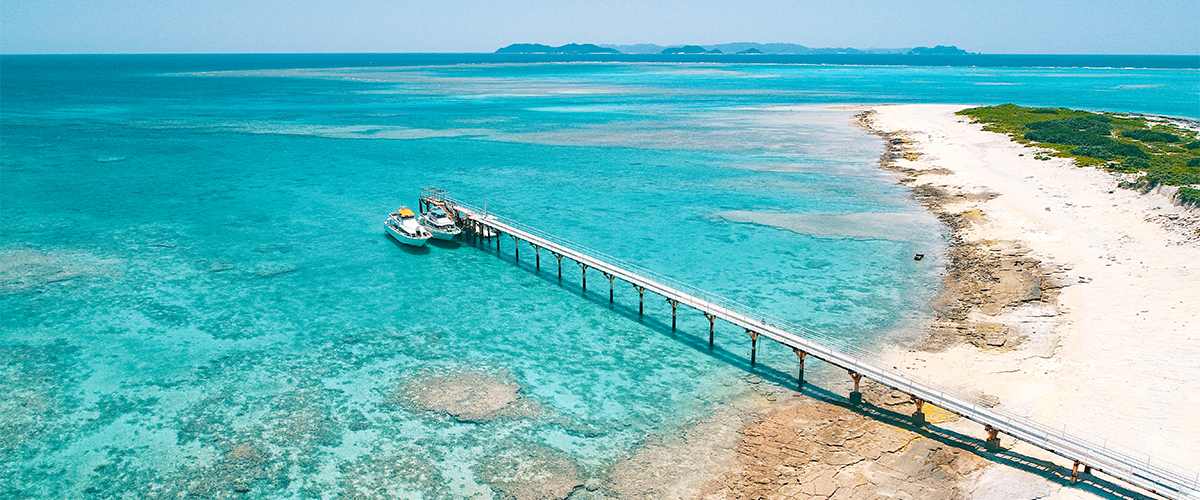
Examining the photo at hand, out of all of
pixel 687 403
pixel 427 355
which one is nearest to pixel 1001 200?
pixel 687 403

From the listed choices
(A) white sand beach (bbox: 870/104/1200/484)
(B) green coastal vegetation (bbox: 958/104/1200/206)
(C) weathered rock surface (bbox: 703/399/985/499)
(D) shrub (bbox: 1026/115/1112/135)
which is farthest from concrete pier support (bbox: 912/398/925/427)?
(D) shrub (bbox: 1026/115/1112/135)

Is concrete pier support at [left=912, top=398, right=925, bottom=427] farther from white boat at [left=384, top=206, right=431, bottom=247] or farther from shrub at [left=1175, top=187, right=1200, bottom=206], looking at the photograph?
shrub at [left=1175, top=187, right=1200, bottom=206]

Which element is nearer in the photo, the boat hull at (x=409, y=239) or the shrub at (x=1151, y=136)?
the boat hull at (x=409, y=239)

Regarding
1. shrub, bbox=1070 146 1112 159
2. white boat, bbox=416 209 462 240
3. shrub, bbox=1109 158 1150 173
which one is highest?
shrub, bbox=1070 146 1112 159

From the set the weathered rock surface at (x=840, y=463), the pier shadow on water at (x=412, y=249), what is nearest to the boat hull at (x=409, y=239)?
the pier shadow on water at (x=412, y=249)

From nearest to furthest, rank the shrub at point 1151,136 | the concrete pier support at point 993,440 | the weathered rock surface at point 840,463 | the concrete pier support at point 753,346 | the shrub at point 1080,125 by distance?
the weathered rock surface at point 840,463 < the concrete pier support at point 993,440 < the concrete pier support at point 753,346 < the shrub at point 1151,136 < the shrub at point 1080,125

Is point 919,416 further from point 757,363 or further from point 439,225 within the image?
point 439,225

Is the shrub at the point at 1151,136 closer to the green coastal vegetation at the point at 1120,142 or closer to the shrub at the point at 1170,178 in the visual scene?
the green coastal vegetation at the point at 1120,142
